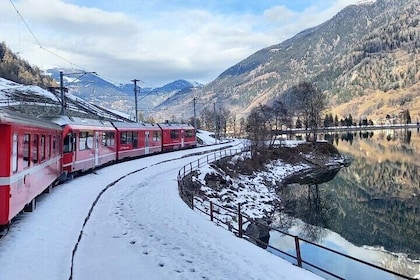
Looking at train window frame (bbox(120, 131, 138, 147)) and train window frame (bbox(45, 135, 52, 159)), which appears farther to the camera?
train window frame (bbox(120, 131, 138, 147))

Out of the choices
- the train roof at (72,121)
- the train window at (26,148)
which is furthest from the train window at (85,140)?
the train window at (26,148)

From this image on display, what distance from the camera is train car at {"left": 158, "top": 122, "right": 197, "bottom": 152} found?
166 ft

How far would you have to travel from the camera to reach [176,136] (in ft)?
178

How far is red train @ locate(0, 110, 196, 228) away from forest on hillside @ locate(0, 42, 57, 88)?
111553 mm

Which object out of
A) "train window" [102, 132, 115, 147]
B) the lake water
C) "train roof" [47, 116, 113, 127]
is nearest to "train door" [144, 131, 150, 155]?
"train window" [102, 132, 115, 147]

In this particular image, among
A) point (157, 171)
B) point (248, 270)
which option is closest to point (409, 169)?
point (157, 171)

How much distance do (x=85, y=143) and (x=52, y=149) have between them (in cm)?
709

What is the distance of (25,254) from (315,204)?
32627 mm

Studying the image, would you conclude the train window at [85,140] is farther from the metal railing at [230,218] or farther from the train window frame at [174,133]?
the train window frame at [174,133]

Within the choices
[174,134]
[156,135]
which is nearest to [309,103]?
[174,134]

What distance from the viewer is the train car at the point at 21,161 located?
11586 millimetres

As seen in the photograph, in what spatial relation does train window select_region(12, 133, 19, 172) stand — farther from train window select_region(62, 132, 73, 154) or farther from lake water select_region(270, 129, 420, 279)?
lake water select_region(270, 129, 420, 279)

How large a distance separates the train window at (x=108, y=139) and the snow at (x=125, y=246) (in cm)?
1185

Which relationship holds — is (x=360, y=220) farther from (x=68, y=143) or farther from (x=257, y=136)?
(x=257, y=136)
